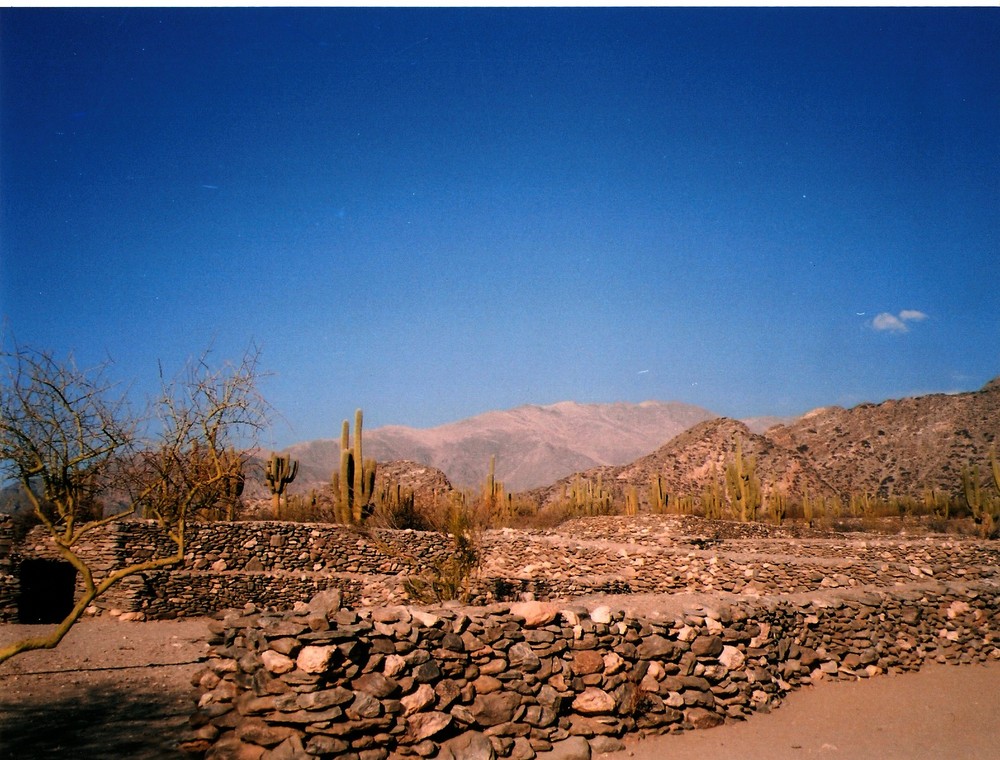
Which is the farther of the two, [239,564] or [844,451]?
[844,451]

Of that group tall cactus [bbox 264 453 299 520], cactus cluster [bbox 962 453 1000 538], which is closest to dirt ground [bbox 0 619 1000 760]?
tall cactus [bbox 264 453 299 520]

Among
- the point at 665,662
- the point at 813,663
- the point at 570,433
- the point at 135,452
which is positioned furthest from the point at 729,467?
the point at 570,433

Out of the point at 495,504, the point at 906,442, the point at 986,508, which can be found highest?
the point at 906,442

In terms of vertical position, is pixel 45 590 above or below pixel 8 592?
below

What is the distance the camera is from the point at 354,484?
23484 mm

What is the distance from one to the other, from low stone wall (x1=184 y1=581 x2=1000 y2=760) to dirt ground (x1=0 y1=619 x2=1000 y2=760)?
424 mm

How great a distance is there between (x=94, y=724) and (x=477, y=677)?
184 inches

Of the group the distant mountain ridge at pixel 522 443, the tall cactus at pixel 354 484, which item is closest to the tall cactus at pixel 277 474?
the tall cactus at pixel 354 484

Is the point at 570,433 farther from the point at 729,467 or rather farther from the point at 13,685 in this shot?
the point at 13,685

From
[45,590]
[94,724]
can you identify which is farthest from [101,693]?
[45,590]

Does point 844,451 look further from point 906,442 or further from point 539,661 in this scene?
point 539,661

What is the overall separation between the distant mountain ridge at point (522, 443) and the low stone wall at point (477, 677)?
242 feet

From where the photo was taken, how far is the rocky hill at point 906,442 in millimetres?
46156

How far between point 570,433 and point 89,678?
352ft
